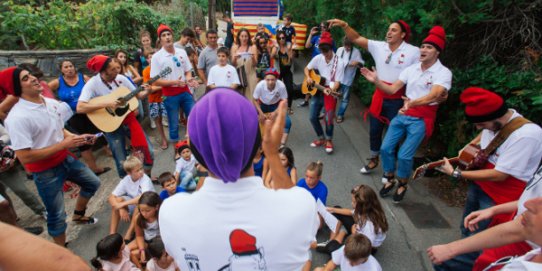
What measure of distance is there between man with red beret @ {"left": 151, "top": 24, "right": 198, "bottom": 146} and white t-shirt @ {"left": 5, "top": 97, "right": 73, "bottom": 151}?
6.22 feet

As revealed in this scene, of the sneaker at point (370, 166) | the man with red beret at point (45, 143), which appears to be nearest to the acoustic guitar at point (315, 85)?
the sneaker at point (370, 166)

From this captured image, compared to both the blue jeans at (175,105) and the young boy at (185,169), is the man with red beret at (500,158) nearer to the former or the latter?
the young boy at (185,169)

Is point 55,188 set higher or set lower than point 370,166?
higher

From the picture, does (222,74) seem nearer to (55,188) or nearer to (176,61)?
(176,61)

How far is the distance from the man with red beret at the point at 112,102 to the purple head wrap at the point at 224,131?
352 centimetres

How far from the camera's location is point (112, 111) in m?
4.18

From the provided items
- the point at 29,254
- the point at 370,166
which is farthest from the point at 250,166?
the point at 370,166

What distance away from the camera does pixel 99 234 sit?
12.3 feet

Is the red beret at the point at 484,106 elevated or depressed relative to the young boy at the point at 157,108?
elevated

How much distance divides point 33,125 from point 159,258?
171cm

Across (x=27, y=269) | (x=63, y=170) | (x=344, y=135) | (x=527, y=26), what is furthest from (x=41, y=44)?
(x=527, y=26)

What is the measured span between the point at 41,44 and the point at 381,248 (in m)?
6.95

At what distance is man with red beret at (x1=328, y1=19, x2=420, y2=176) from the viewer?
4.15 m

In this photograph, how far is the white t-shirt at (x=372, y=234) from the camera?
10.3ft
